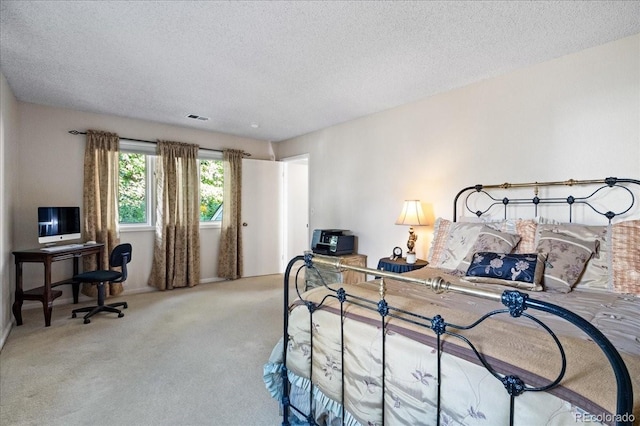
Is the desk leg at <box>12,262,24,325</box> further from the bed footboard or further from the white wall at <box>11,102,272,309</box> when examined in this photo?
the bed footboard

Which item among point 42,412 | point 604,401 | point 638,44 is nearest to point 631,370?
point 604,401

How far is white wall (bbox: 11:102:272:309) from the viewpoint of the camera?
12.4ft

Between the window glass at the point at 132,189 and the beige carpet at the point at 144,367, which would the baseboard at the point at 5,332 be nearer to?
the beige carpet at the point at 144,367

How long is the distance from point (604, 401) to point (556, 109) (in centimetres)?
249

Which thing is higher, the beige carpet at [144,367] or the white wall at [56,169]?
the white wall at [56,169]

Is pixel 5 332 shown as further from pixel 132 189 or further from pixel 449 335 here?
pixel 449 335

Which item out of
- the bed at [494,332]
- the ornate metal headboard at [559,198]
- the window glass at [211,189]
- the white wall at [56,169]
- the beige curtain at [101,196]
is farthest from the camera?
the window glass at [211,189]

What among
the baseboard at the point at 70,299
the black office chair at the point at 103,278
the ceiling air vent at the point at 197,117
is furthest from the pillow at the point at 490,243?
the baseboard at the point at 70,299

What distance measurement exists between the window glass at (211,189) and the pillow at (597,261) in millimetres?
4687

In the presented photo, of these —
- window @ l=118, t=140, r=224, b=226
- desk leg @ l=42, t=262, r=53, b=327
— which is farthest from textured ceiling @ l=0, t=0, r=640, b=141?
desk leg @ l=42, t=262, r=53, b=327

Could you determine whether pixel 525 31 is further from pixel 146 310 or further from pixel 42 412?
pixel 146 310

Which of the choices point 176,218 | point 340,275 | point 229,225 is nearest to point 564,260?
point 340,275

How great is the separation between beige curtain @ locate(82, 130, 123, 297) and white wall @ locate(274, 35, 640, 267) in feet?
9.50

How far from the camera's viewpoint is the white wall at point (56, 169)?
379cm
